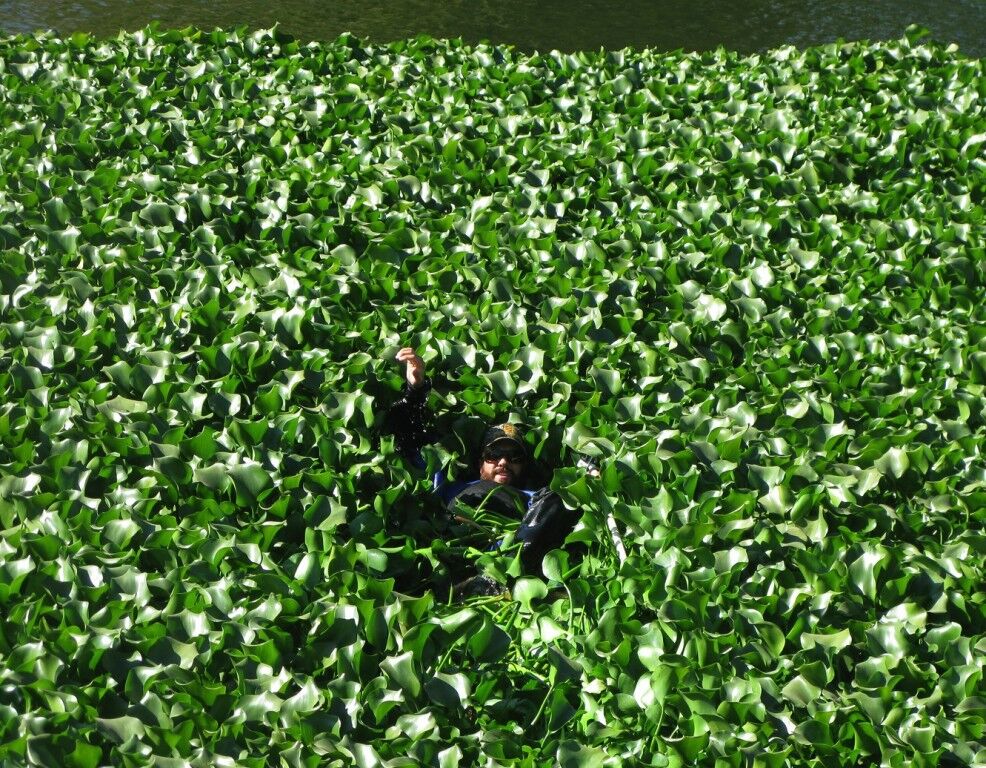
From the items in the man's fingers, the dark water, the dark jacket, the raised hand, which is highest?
the dark water

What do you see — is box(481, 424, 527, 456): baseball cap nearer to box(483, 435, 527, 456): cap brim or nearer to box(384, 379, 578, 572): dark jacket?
box(483, 435, 527, 456): cap brim

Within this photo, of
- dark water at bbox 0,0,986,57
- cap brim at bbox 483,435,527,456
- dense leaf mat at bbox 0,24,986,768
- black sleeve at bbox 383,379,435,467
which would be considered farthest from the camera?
dark water at bbox 0,0,986,57

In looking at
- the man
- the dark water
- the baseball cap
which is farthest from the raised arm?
the dark water

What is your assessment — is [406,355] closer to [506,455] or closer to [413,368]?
[413,368]

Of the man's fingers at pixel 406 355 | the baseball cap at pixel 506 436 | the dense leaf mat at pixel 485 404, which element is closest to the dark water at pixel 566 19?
the dense leaf mat at pixel 485 404

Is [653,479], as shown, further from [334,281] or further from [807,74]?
[807,74]

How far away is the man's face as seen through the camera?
14.8 feet

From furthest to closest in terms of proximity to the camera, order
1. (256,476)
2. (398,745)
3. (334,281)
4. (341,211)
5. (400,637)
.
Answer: (341,211), (334,281), (256,476), (400,637), (398,745)

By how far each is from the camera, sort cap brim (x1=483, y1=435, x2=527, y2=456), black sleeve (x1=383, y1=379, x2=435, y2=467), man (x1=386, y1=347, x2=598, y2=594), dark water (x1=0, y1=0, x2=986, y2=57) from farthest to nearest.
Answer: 1. dark water (x1=0, y1=0, x2=986, y2=57)
2. black sleeve (x1=383, y1=379, x2=435, y2=467)
3. cap brim (x1=483, y1=435, x2=527, y2=456)
4. man (x1=386, y1=347, x2=598, y2=594)

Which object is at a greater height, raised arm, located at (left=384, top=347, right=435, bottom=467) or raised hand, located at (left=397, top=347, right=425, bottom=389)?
raised hand, located at (left=397, top=347, right=425, bottom=389)

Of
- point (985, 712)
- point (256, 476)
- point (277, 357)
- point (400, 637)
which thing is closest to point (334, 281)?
point (277, 357)

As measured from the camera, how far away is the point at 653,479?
13.2 feet

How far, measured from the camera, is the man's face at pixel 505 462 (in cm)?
452

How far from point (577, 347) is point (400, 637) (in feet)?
6.12
